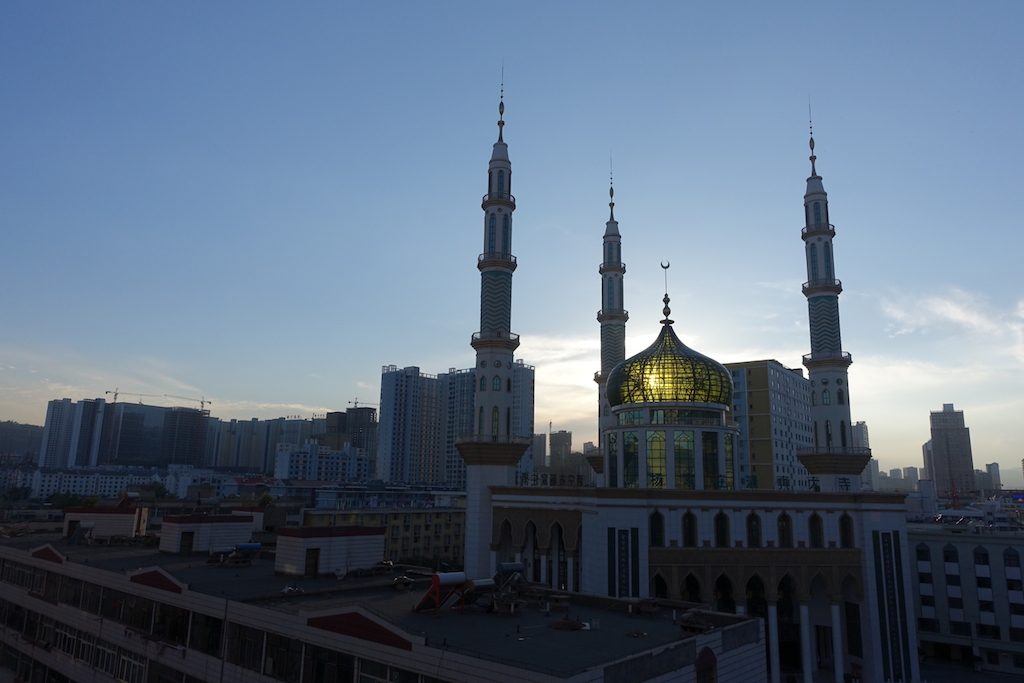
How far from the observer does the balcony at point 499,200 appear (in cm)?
4700

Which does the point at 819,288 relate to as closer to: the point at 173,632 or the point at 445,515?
the point at 173,632

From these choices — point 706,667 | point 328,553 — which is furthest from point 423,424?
point 706,667

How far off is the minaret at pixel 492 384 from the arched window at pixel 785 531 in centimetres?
1529

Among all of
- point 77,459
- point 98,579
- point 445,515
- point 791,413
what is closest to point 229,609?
point 98,579

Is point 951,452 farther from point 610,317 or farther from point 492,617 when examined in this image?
point 492,617

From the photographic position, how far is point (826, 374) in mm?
47562

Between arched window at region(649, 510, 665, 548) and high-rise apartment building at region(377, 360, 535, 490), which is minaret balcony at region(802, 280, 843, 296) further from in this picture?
high-rise apartment building at region(377, 360, 535, 490)

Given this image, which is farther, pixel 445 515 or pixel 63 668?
pixel 445 515

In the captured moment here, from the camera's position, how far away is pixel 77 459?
637 feet

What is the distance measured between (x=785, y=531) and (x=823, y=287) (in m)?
19.2

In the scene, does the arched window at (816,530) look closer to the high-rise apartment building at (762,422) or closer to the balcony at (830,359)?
Result: the balcony at (830,359)

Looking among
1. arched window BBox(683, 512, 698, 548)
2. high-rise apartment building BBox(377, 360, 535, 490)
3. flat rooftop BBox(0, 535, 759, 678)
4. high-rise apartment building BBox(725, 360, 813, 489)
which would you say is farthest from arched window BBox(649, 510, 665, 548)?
high-rise apartment building BBox(377, 360, 535, 490)

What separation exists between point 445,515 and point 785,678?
48636 mm

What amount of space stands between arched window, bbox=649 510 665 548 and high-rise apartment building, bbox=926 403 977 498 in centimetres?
17410
